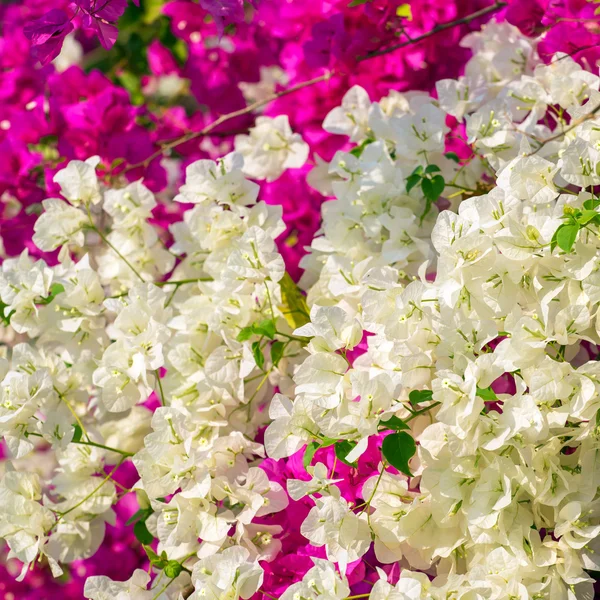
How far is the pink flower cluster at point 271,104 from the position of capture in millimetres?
923

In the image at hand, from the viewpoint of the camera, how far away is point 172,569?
764 millimetres

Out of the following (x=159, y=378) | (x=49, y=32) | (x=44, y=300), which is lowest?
(x=159, y=378)

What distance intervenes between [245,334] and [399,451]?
215 mm

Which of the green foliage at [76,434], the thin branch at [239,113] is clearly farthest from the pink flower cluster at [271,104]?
the green foliage at [76,434]

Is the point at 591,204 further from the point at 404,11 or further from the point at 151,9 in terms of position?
the point at 151,9

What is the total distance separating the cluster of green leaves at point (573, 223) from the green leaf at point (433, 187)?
21 cm

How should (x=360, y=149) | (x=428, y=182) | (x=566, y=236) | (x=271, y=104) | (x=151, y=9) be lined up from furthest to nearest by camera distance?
(x=151, y=9) < (x=271, y=104) < (x=360, y=149) < (x=428, y=182) < (x=566, y=236)

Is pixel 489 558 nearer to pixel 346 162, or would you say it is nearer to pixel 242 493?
pixel 242 493

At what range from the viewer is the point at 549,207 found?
0.71m

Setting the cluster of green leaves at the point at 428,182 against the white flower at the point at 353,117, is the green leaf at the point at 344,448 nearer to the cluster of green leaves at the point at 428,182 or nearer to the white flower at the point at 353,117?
the cluster of green leaves at the point at 428,182

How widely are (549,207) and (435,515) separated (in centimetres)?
30

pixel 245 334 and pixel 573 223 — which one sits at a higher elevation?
pixel 573 223

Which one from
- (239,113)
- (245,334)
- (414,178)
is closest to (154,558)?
(245,334)

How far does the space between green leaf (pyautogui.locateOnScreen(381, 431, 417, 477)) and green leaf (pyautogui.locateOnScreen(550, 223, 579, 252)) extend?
0.21m
